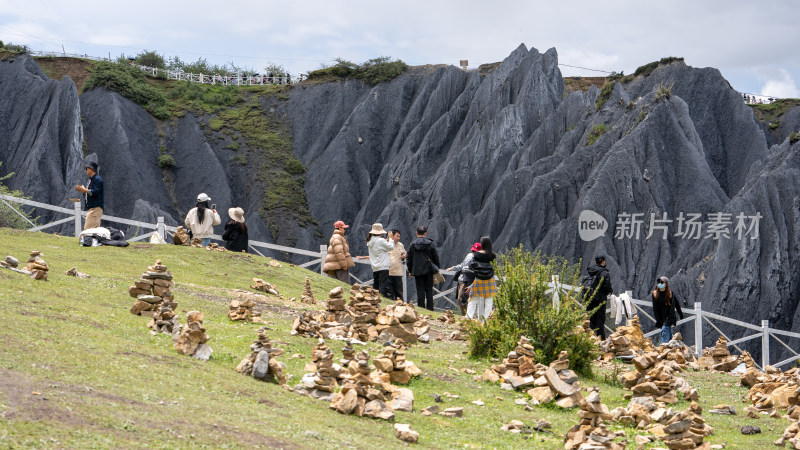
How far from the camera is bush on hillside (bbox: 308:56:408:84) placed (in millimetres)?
68188

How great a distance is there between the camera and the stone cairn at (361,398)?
696cm

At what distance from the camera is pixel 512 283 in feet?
38.1

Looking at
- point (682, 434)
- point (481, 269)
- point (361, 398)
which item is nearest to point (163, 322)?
point (361, 398)

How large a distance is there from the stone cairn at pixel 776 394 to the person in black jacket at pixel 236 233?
1250 centimetres

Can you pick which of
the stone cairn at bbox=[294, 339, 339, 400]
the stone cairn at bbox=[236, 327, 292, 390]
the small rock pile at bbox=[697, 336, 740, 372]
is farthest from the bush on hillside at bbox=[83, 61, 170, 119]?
the stone cairn at bbox=[294, 339, 339, 400]

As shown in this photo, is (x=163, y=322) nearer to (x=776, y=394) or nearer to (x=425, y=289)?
(x=776, y=394)

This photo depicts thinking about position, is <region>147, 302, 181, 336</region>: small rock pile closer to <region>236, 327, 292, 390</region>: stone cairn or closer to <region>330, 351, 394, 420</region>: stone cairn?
<region>236, 327, 292, 390</region>: stone cairn

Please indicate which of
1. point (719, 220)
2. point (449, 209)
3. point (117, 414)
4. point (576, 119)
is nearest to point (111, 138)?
point (449, 209)

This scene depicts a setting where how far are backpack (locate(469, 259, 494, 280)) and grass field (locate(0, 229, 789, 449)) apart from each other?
8.82ft

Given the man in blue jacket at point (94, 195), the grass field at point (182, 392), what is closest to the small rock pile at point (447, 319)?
the grass field at point (182, 392)

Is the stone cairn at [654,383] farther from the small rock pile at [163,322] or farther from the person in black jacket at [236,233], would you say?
the person in black jacket at [236,233]

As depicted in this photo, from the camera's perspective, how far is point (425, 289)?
1925 centimetres

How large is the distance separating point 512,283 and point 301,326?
3119 mm

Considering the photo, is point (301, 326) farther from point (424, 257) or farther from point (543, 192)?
point (543, 192)
